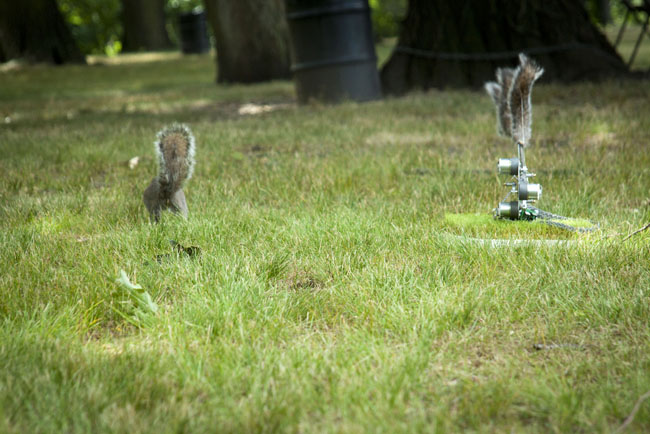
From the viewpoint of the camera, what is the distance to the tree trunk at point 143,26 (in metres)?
21.4

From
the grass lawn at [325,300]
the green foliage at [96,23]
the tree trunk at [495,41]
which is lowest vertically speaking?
the grass lawn at [325,300]

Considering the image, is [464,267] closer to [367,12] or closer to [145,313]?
[145,313]

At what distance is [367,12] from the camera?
7.11 meters

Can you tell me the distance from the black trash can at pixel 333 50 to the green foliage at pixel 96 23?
21514mm

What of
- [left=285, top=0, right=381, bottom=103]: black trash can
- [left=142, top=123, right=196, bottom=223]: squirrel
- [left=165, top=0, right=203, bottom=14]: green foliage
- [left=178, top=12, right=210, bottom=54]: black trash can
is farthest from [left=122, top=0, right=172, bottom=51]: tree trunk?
[left=142, top=123, right=196, bottom=223]: squirrel

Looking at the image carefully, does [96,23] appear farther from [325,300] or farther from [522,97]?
[325,300]

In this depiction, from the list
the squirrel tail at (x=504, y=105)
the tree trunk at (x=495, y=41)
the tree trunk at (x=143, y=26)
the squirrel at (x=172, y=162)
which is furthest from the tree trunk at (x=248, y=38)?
the tree trunk at (x=143, y=26)

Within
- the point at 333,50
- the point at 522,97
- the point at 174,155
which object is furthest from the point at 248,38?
the point at 522,97

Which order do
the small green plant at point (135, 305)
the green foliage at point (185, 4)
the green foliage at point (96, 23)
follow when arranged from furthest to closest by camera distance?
the green foliage at point (185, 4) → the green foliage at point (96, 23) → the small green plant at point (135, 305)

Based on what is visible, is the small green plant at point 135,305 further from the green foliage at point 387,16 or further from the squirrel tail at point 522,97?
the green foliage at point 387,16

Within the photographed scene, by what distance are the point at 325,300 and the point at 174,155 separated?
107 cm

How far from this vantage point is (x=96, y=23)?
100ft

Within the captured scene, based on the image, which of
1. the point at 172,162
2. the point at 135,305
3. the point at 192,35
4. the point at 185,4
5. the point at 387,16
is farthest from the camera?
the point at 185,4

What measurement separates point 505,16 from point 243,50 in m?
5.32
